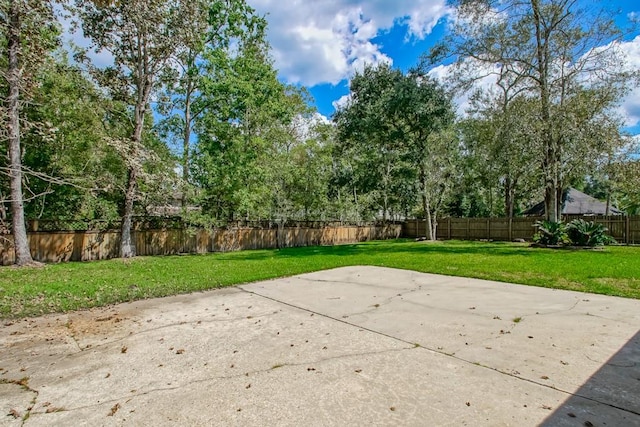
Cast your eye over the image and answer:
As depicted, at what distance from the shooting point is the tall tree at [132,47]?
36.7ft

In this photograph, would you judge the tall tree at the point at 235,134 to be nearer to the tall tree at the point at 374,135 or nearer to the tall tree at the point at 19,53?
the tall tree at the point at 374,135

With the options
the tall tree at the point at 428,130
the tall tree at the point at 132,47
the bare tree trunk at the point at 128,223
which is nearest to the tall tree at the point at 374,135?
the tall tree at the point at 428,130

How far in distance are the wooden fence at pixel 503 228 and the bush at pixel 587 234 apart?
13.9 ft

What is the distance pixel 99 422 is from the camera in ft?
6.81

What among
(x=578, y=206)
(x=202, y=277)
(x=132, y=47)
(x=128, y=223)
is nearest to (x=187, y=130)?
(x=132, y=47)

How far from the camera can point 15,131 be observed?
853cm

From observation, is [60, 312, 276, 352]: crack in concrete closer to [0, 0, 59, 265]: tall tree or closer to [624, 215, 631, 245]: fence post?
[0, 0, 59, 265]: tall tree

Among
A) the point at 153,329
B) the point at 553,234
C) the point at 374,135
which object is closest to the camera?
the point at 153,329

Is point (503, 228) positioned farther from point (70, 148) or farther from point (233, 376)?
point (70, 148)

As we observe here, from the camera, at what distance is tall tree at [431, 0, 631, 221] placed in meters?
12.7

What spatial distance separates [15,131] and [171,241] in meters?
6.44

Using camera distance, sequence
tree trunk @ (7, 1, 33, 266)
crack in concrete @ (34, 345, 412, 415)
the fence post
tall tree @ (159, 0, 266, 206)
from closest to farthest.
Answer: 1. crack in concrete @ (34, 345, 412, 415)
2. tree trunk @ (7, 1, 33, 266)
3. tall tree @ (159, 0, 266, 206)
4. the fence post

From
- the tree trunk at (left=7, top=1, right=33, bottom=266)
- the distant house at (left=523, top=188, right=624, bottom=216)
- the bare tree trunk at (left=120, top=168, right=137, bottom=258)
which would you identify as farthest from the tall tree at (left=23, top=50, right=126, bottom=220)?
the distant house at (left=523, top=188, right=624, bottom=216)

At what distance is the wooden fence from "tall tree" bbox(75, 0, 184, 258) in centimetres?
1639
